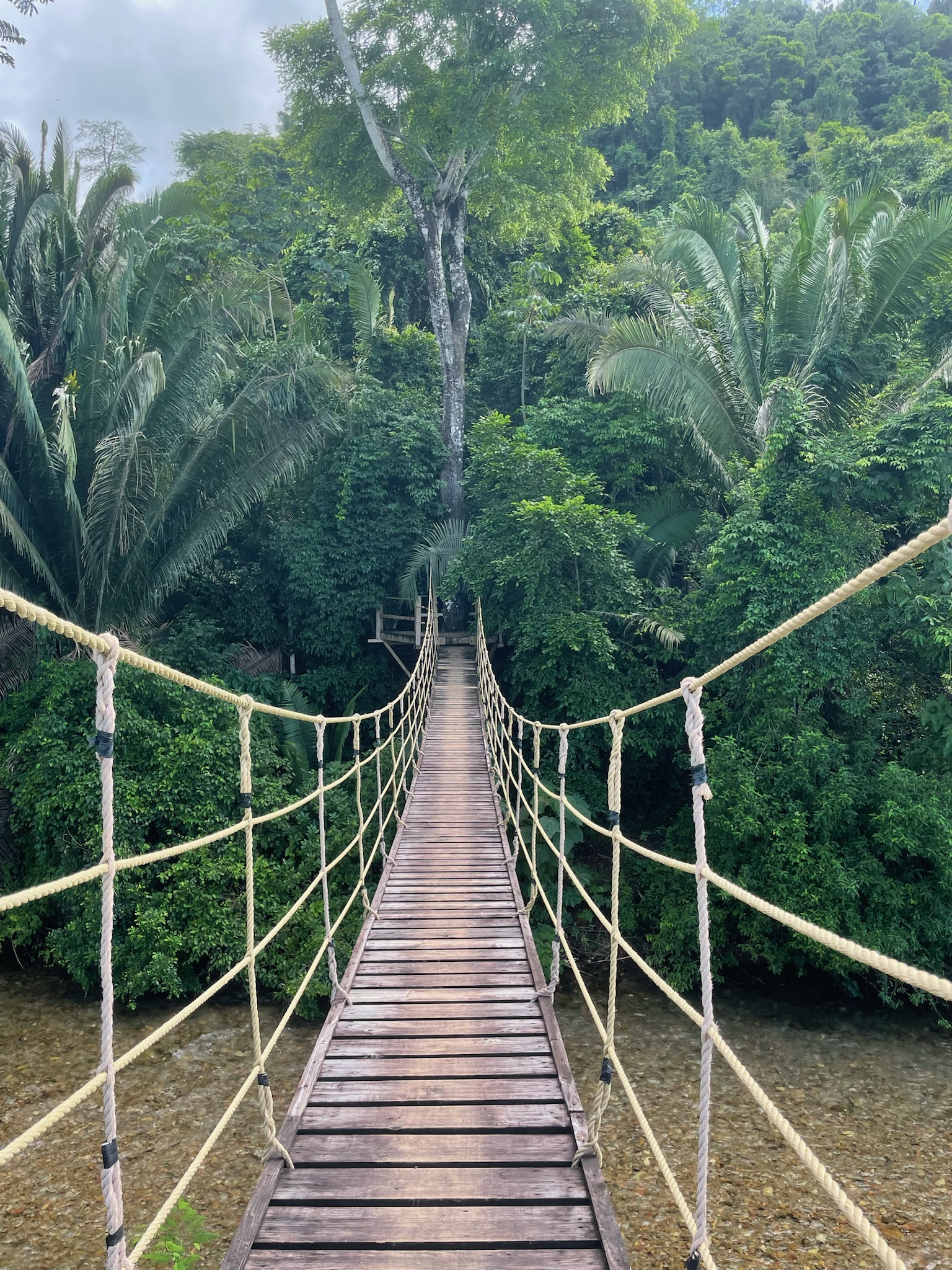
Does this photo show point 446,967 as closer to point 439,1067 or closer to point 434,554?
point 439,1067

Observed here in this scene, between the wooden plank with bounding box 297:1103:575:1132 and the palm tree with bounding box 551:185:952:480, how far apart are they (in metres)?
7.43

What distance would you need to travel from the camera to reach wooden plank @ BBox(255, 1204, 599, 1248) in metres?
1.68

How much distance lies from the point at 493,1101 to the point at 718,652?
272 inches

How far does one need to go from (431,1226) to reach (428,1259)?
9cm

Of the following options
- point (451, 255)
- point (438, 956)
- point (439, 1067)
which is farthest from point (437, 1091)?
point (451, 255)

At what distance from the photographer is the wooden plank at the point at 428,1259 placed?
5.30ft

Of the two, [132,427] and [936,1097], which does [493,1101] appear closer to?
[936,1097]

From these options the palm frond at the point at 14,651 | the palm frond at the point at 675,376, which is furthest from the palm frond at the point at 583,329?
the palm frond at the point at 14,651

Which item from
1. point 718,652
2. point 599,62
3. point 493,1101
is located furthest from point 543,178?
point 493,1101

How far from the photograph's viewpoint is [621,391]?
11.2m

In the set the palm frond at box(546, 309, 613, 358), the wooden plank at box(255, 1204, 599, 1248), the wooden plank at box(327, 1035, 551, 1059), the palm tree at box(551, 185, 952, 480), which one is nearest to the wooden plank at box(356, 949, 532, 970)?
the wooden plank at box(327, 1035, 551, 1059)

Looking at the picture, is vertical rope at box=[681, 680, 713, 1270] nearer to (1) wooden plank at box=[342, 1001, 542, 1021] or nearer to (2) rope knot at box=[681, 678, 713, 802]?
(2) rope knot at box=[681, 678, 713, 802]

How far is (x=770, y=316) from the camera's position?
8.87 meters

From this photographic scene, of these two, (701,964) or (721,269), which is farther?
(721,269)
